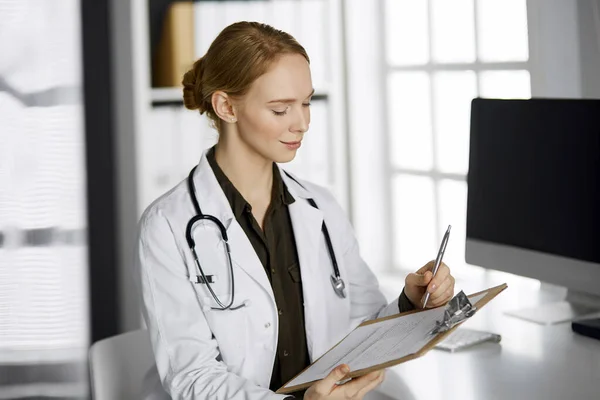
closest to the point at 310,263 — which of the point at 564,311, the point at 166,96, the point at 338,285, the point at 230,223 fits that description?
the point at 338,285

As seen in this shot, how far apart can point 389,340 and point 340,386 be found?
11cm

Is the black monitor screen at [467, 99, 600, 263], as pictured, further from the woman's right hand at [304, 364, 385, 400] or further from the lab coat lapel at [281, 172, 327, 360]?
the woman's right hand at [304, 364, 385, 400]

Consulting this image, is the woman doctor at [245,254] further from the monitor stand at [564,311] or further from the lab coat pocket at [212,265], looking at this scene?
the monitor stand at [564,311]

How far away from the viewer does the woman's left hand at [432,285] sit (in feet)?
5.13

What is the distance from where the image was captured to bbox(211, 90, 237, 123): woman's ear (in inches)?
62.9

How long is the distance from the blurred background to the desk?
0.71 metres

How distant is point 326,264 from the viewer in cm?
172

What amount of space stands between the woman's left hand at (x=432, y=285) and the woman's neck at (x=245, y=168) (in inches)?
13.0

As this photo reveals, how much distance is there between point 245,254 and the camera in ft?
5.22

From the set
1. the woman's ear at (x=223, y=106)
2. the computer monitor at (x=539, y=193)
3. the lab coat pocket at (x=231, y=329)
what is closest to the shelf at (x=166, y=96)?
the computer monitor at (x=539, y=193)

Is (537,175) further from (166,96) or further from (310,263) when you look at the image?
(166,96)

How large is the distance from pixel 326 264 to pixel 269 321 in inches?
7.9

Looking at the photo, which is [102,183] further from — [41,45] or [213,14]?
[213,14]

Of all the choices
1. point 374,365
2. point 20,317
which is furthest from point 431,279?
point 20,317
